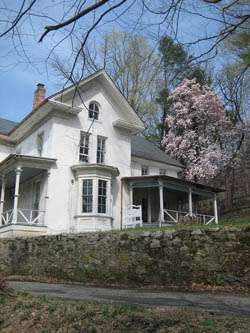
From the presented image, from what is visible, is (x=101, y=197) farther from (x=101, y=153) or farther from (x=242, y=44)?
(x=242, y=44)

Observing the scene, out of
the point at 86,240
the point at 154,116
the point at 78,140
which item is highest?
the point at 154,116

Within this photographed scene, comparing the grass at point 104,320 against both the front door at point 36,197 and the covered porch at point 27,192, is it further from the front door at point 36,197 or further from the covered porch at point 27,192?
the front door at point 36,197

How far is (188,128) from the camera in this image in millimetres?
37188

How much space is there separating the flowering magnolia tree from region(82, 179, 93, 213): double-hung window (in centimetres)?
1479

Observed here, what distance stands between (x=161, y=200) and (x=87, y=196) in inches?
150

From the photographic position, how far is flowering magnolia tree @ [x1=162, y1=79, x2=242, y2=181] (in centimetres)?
3525

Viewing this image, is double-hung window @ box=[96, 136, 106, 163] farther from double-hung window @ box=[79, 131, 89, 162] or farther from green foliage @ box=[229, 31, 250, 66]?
green foliage @ box=[229, 31, 250, 66]

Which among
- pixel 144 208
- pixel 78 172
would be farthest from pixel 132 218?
pixel 144 208

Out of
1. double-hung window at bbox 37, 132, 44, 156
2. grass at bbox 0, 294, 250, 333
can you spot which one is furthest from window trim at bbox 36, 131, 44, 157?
grass at bbox 0, 294, 250, 333

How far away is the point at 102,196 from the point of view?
2192 cm

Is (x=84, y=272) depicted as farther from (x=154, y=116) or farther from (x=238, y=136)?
(x=154, y=116)

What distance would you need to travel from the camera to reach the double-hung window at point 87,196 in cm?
2152

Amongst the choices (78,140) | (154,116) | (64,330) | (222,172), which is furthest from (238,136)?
(64,330)

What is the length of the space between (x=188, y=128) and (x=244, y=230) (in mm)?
25841
